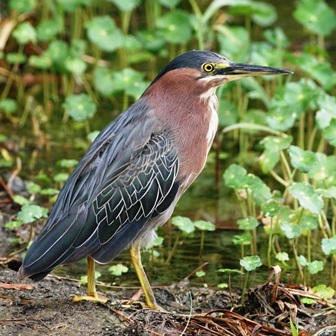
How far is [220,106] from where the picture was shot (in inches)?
302

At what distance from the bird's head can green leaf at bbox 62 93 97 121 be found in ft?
6.75

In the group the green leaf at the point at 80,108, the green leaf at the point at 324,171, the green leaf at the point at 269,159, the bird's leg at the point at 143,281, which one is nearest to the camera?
the bird's leg at the point at 143,281

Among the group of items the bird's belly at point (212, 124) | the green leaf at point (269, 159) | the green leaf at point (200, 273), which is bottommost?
the green leaf at point (200, 273)

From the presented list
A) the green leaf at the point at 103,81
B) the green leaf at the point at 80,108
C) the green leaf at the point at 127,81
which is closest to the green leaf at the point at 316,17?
the green leaf at the point at 127,81

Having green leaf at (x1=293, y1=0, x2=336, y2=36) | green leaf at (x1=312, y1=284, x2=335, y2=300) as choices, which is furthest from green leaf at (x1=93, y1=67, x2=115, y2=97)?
green leaf at (x1=312, y1=284, x2=335, y2=300)

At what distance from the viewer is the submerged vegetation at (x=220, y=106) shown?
6.01 metres

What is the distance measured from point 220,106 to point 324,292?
276 cm

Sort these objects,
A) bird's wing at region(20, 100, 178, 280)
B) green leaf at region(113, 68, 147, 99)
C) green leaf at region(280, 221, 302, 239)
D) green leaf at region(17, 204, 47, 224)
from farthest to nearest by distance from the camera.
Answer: green leaf at region(113, 68, 147, 99) → green leaf at region(17, 204, 47, 224) → green leaf at region(280, 221, 302, 239) → bird's wing at region(20, 100, 178, 280)

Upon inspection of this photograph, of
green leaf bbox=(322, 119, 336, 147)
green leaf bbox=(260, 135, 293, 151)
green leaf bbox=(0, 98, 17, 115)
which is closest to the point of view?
green leaf bbox=(322, 119, 336, 147)

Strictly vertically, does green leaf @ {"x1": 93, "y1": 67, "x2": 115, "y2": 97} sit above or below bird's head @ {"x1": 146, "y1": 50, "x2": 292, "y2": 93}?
below

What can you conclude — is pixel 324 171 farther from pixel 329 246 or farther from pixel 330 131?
pixel 329 246

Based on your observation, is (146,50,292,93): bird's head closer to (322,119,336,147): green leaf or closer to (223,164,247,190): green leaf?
(223,164,247,190): green leaf

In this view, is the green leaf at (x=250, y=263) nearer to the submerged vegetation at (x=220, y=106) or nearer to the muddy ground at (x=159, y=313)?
the muddy ground at (x=159, y=313)

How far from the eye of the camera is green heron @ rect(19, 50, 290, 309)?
502 cm
